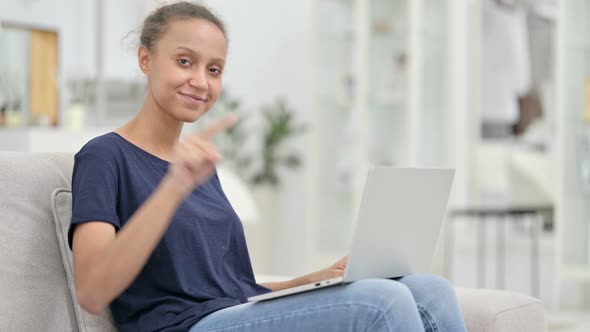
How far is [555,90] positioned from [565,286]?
1.16 meters

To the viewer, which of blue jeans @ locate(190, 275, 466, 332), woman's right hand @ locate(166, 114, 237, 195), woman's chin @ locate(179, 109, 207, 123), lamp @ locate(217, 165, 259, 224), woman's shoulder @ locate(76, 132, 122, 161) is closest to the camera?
woman's right hand @ locate(166, 114, 237, 195)

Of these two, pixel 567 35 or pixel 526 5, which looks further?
pixel 526 5

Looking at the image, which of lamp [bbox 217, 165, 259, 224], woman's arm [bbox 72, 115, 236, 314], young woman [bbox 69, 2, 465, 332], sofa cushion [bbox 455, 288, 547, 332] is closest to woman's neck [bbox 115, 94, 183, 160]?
young woman [bbox 69, 2, 465, 332]

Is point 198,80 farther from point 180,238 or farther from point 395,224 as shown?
point 395,224

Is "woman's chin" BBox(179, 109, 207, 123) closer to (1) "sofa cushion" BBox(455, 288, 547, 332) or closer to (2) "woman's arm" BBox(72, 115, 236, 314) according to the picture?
(2) "woman's arm" BBox(72, 115, 236, 314)

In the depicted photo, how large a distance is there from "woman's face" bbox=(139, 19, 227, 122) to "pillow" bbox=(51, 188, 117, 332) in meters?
0.29

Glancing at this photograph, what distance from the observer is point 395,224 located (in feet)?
5.59

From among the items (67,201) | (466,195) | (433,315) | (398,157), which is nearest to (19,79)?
(398,157)

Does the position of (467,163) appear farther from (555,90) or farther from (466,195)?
(555,90)

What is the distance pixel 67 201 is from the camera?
1822mm

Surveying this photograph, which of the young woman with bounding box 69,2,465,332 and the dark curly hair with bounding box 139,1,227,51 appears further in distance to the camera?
the dark curly hair with bounding box 139,1,227,51

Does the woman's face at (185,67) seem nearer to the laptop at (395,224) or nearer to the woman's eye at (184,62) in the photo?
the woman's eye at (184,62)

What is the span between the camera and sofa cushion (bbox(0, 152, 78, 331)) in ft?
5.67

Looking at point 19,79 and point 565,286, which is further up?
point 19,79
